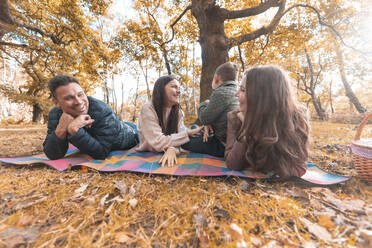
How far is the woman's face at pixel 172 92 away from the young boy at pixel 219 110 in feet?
1.85

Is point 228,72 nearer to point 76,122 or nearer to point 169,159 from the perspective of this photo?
point 169,159

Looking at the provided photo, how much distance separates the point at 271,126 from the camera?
1534 millimetres

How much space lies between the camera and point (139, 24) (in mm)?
11320

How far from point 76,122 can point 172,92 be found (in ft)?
5.05

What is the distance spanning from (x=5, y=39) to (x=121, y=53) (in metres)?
6.38

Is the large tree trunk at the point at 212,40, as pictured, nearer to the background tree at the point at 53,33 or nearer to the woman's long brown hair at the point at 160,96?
the woman's long brown hair at the point at 160,96

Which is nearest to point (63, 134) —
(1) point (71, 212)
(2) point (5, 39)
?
(1) point (71, 212)

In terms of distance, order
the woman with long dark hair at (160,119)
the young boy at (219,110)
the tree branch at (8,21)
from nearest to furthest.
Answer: the young boy at (219,110) < the woman with long dark hair at (160,119) < the tree branch at (8,21)

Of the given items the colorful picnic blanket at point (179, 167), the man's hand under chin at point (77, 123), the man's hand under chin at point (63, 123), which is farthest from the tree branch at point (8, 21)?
the man's hand under chin at point (77, 123)

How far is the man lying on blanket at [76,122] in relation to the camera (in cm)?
210

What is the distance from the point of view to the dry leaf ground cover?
101 centimetres

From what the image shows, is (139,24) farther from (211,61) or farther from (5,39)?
(211,61)

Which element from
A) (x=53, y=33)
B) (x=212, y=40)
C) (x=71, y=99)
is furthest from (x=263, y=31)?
(x=53, y=33)

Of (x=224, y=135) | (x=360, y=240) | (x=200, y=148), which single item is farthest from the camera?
(x=200, y=148)
